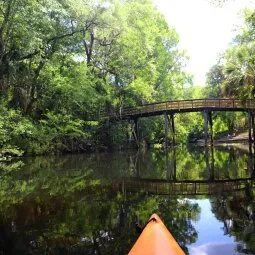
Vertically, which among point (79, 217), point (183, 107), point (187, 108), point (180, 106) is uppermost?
point (180, 106)

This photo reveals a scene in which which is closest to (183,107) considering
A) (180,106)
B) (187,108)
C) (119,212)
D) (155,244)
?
(180,106)

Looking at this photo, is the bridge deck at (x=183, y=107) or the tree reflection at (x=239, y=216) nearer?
the tree reflection at (x=239, y=216)

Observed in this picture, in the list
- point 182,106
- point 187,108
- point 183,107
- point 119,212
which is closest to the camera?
point 119,212

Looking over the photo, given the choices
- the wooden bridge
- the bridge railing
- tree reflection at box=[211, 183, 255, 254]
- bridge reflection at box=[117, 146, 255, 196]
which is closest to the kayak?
tree reflection at box=[211, 183, 255, 254]

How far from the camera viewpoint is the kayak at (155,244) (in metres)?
3.57

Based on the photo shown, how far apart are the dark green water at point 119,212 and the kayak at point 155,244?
1187 mm

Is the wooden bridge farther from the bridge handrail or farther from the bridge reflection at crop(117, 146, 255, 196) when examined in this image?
the bridge reflection at crop(117, 146, 255, 196)

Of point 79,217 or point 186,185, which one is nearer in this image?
point 79,217

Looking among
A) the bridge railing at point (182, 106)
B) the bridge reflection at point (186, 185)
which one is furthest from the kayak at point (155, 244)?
the bridge railing at point (182, 106)

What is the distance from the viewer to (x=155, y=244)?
12.0 ft

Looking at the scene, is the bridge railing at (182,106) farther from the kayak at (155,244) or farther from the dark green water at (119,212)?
the kayak at (155,244)

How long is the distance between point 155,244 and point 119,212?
12.6 feet

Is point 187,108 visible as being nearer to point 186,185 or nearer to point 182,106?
point 182,106

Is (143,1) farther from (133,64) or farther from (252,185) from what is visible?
(252,185)
